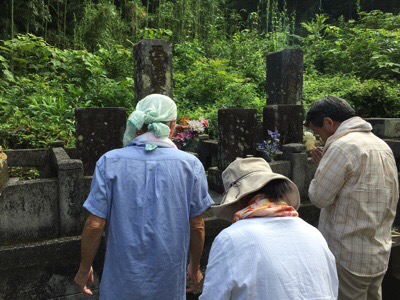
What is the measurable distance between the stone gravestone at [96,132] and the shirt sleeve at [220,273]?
2.50 metres

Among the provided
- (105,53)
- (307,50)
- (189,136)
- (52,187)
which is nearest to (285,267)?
(52,187)

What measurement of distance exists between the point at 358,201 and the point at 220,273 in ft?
4.43

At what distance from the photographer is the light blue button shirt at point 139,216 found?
212cm

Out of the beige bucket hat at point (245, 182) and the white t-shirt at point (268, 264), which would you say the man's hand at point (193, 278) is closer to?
the beige bucket hat at point (245, 182)

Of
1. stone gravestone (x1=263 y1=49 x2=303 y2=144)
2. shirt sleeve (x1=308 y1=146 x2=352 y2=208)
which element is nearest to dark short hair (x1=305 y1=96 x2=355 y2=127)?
shirt sleeve (x1=308 y1=146 x2=352 y2=208)

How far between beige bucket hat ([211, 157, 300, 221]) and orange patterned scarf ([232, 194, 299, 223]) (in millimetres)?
54

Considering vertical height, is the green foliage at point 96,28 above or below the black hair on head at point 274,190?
above

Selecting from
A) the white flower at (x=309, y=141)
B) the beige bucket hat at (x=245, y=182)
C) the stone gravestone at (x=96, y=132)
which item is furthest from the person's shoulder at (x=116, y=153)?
the white flower at (x=309, y=141)

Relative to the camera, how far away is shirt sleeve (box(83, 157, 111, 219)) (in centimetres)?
212

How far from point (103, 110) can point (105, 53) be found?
6.34m

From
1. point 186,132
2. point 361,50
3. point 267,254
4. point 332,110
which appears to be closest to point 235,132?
point 186,132

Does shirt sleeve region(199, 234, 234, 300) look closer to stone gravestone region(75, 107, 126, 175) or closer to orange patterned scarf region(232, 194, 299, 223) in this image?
orange patterned scarf region(232, 194, 299, 223)

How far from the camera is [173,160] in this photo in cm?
222

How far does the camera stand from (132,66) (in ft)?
30.7
